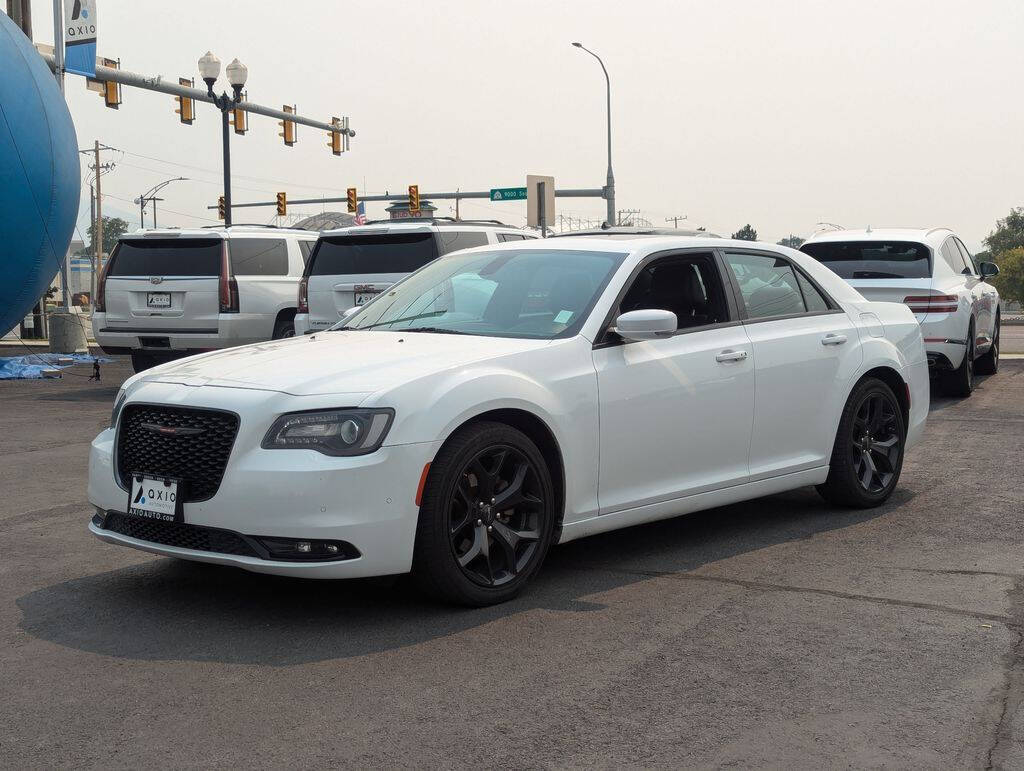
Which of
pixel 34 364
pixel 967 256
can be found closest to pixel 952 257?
pixel 967 256

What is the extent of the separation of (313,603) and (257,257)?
1139 centimetres

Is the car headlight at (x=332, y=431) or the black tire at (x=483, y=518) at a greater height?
the car headlight at (x=332, y=431)

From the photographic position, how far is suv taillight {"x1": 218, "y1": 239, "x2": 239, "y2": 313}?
15.5 metres

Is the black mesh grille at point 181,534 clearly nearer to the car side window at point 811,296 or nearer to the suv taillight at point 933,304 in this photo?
the car side window at point 811,296

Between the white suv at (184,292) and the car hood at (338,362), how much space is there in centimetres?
977

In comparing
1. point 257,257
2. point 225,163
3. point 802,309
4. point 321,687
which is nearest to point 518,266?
point 802,309

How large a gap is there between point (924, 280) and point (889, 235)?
66 cm

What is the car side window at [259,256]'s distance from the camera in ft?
52.1

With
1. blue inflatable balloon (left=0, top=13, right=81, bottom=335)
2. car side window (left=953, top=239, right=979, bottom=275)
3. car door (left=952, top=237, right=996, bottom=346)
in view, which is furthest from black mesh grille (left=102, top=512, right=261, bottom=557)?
blue inflatable balloon (left=0, top=13, right=81, bottom=335)

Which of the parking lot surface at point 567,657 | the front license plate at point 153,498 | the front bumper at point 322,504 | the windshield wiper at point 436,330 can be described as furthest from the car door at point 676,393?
the front license plate at point 153,498

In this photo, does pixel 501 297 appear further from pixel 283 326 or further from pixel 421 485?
pixel 283 326

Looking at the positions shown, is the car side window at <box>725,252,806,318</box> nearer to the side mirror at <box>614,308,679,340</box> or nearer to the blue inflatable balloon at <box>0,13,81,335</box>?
the side mirror at <box>614,308,679,340</box>

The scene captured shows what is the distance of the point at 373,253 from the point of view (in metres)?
13.6

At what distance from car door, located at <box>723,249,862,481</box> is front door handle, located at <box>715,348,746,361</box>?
133 millimetres
